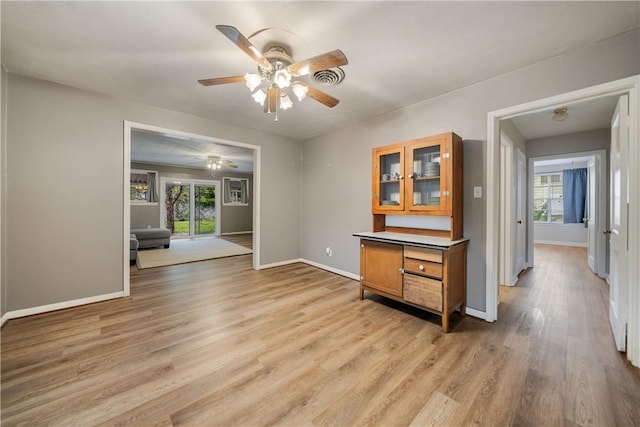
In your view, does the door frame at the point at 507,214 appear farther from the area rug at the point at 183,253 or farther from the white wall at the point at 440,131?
the area rug at the point at 183,253

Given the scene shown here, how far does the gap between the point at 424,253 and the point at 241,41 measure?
2192 millimetres

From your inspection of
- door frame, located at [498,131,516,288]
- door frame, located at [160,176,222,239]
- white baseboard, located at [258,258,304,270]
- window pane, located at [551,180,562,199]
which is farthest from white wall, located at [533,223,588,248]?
door frame, located at [160,176,222,239]

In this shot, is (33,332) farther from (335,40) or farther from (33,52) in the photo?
(335,40)

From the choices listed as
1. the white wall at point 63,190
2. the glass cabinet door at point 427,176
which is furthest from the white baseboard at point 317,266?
the white wall at point 63,190

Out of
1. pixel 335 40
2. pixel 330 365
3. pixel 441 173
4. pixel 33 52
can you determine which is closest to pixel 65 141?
pixel 33 52

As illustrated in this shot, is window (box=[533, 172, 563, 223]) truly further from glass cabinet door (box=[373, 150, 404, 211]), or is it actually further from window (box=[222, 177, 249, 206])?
window (box=[222, 177, 249, 206])

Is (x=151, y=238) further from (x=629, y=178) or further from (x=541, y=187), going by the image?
(x=541, y=187)

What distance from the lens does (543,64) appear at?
207 cm

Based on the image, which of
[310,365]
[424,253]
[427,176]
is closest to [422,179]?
[427,176]

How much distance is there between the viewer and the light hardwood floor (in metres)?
1.32

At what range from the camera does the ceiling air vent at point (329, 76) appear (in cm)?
221

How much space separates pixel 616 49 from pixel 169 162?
890cm

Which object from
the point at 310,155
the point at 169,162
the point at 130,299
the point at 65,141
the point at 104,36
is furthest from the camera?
the point at 169,162

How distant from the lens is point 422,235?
286 cm
